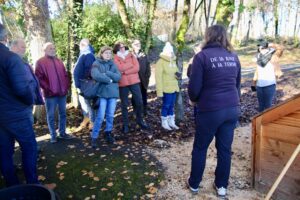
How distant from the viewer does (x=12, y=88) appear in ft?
12.4

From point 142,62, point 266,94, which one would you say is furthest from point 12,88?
point 266,94

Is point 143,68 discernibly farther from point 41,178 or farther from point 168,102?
point 41,178

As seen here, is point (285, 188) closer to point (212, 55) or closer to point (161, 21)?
point (212, 55)

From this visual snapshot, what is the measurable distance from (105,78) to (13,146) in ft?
6.89

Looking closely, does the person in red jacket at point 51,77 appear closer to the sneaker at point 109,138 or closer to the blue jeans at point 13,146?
the sneaker at point 109,138

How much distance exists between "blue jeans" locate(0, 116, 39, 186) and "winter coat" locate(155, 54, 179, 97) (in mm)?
3154

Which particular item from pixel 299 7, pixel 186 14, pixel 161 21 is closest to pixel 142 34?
pixel 186 14

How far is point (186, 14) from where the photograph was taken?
7.72 m

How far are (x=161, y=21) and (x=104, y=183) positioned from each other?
2292cm

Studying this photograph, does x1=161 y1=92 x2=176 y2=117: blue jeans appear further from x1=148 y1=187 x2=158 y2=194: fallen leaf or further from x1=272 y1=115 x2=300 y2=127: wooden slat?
x1=272 y1=115 x2=300 y2=127: wooden slat

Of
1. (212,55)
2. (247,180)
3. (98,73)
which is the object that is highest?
(212,55)

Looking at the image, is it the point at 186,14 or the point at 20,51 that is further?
the point at 186,14

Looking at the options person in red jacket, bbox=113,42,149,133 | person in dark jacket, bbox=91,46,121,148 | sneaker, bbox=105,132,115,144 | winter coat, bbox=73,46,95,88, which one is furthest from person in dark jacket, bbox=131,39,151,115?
sneaker, bbox=105,132,115,144

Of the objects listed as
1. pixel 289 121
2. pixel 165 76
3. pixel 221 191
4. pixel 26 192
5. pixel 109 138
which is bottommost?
pixel 221 191
